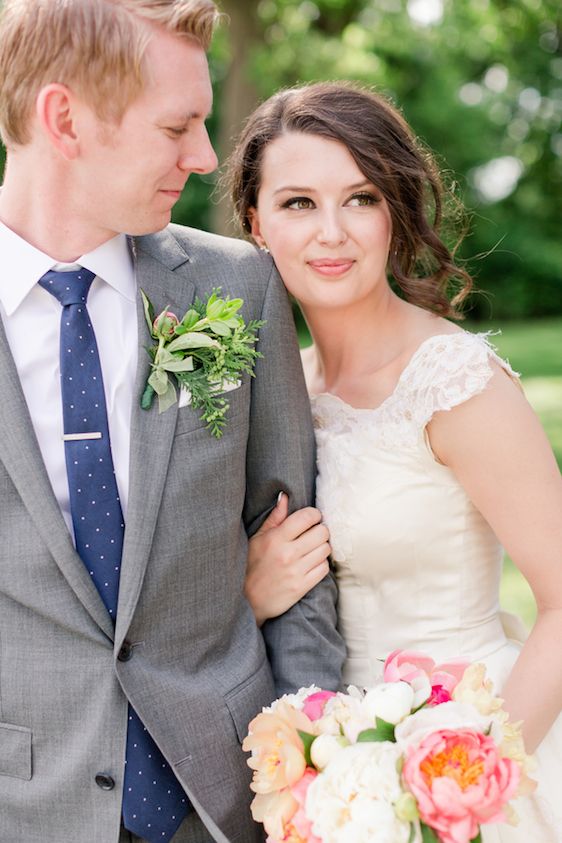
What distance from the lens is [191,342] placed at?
2.42 meters

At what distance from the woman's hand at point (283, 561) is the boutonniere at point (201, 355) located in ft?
1.36

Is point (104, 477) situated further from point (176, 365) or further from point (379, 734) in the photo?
point (379, 734)

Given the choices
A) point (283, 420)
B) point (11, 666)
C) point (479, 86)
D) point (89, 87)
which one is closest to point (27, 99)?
point (89, 87)

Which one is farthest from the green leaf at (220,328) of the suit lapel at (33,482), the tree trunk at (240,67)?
the tree trunk at (240,67)

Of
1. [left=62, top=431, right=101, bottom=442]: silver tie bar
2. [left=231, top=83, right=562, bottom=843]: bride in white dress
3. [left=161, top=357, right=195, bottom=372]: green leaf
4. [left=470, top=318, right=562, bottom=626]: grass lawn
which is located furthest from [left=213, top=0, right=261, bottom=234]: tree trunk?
[left=62, top=431, right=101, bottom=442]: silver tie bar

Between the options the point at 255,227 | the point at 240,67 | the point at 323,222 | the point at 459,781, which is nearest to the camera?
the point at 459,781

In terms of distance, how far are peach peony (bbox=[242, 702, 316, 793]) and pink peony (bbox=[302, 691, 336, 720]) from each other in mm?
41

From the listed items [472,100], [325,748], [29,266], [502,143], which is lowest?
[502,143]

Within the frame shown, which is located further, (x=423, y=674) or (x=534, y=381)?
(x=534, y=381)

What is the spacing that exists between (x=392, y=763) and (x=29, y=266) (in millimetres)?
1306

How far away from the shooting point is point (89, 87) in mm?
2293

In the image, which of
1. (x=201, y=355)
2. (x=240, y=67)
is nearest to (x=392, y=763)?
(x=201, y=355)

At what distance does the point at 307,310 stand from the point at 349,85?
654 mm

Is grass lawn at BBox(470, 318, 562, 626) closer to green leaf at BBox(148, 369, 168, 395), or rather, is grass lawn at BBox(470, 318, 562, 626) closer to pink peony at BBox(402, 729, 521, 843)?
green leaf at BBox(148, 369, 168, 395)
